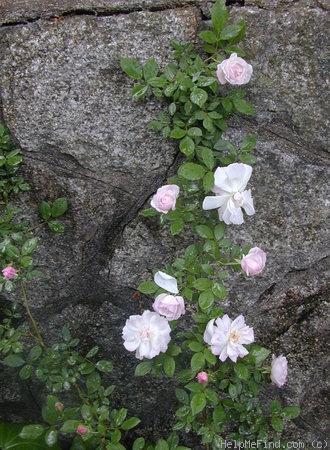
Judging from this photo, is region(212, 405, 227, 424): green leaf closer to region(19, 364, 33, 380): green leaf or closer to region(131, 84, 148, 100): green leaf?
region(19, 364, 33, 380): green leaf

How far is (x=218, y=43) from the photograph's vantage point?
128 centimetres

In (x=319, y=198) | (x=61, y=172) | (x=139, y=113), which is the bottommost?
(x=319, y=198)

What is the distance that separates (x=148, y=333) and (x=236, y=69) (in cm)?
70

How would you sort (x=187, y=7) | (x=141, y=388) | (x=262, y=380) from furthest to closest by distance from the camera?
(x=141, y=388)
(x=262, y=380)
(x=187, y=7)

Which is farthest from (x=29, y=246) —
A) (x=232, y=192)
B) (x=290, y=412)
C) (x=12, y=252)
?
(x=290, y=412)

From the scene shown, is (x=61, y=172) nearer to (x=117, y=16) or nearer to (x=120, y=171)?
(x=120, y=171)

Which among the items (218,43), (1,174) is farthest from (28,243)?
(218,43)

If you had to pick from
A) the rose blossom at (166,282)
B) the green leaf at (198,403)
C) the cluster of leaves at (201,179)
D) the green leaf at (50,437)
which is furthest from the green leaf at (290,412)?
the green leaf at (50,437)

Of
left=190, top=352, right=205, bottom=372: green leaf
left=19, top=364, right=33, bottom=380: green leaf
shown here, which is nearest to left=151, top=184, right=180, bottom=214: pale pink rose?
left=190, top=352, right=205, bottom=372: green leaf

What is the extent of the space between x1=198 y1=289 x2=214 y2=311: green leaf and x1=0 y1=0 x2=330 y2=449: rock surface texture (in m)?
0.23

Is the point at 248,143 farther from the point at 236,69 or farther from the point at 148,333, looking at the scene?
the point at 148,333

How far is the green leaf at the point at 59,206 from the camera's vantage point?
4.53 feet

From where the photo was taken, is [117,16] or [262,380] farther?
[262,380]

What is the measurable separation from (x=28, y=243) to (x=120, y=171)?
32 centimetres
